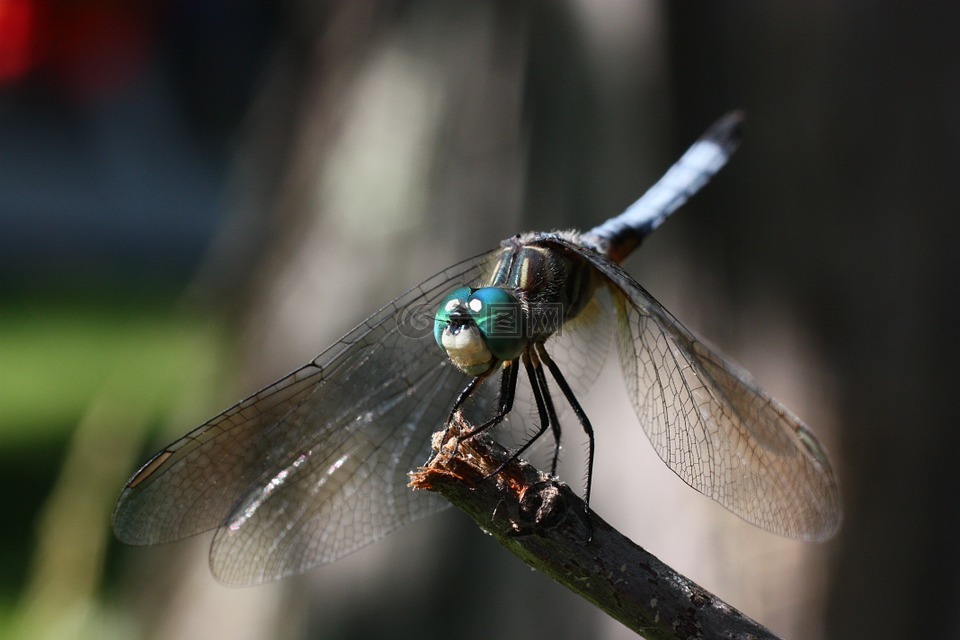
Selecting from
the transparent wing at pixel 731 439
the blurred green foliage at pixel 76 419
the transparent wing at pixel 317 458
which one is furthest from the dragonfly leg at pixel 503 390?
the blurred green foliage at pixel 76 419

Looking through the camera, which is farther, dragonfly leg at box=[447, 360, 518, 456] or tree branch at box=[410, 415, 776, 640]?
dragonfly leg at box=[447, 360, 518, 456]

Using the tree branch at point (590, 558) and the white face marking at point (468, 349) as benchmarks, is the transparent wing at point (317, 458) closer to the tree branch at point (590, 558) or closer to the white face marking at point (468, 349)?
the white face marking at point (468, 349)

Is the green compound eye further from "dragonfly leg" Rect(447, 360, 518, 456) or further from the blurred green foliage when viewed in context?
the blurred green foliage

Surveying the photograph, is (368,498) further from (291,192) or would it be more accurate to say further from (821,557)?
(291,192)

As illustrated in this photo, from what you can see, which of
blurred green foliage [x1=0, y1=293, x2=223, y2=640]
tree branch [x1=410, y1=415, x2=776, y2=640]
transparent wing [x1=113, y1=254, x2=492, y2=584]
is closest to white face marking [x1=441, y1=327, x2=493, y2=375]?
transparent wing [x1=113, y1=254, x2=492, y2=584]

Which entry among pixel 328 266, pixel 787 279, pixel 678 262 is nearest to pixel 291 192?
pixel 328 266

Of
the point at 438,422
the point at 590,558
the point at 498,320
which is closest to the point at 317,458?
the point at 438,422

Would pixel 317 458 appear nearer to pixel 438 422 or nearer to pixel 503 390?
pixel 438 422
